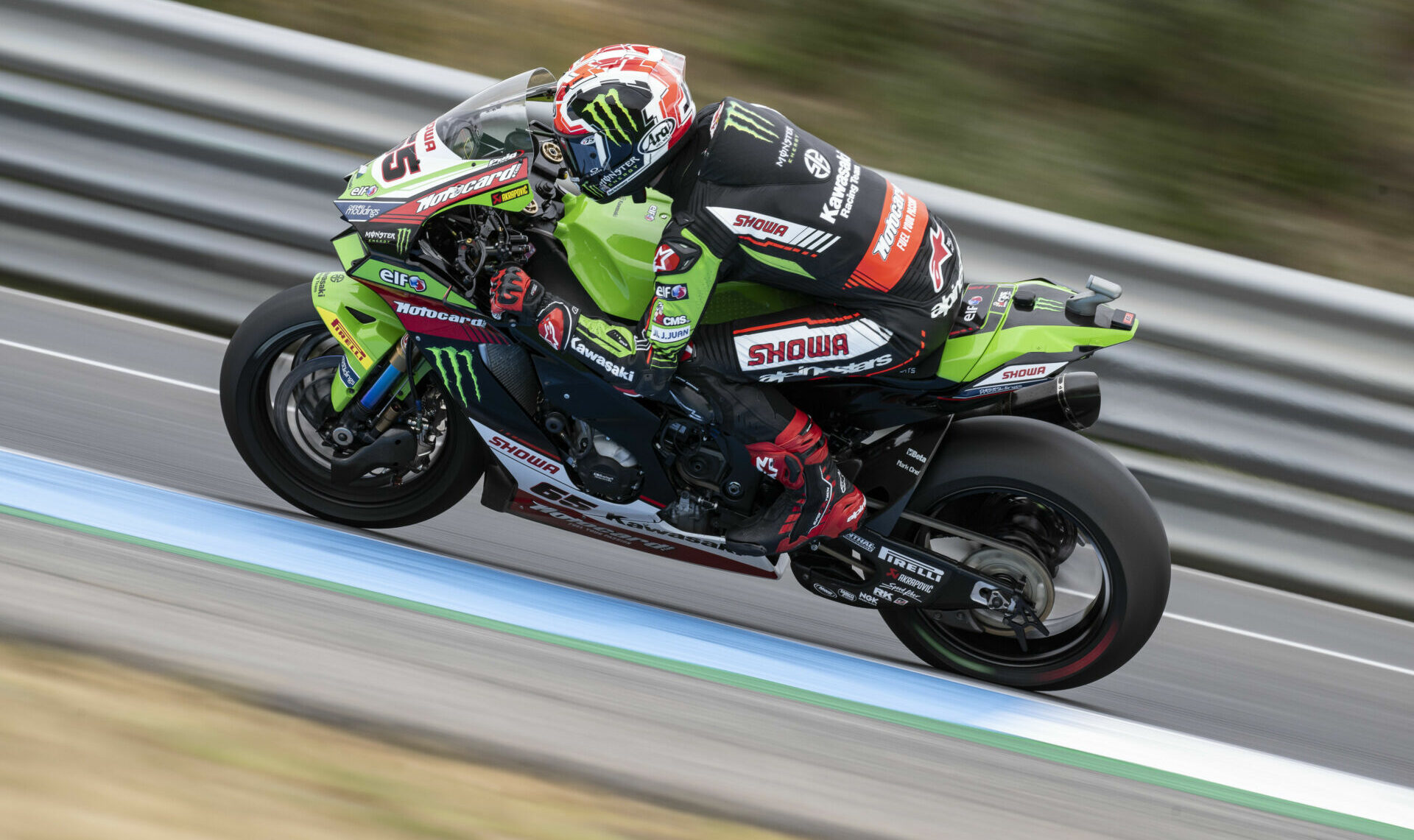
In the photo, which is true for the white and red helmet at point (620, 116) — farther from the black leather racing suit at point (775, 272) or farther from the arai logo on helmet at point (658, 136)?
the black leather racing suit at point (775, 272)

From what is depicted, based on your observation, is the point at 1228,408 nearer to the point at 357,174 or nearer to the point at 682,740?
the point at 682,740

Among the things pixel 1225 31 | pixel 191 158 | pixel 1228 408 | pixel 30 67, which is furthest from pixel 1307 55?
pixel 30 67

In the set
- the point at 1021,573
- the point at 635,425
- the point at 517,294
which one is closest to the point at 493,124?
the point at 517,294

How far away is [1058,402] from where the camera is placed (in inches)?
163

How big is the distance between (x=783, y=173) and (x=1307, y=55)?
15.5 ft

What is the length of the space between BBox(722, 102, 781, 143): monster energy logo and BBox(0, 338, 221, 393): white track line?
3007mm

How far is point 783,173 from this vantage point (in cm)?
371

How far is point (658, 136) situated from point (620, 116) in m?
0.14

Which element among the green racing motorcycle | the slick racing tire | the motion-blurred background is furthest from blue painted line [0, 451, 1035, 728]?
the motion-blurred background

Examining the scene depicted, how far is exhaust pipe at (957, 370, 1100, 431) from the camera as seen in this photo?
162 inches

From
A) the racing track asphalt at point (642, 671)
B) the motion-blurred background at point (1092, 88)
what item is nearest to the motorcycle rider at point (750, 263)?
the racing track asphalt at point (642, 671)

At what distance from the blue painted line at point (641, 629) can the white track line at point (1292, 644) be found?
1.21m

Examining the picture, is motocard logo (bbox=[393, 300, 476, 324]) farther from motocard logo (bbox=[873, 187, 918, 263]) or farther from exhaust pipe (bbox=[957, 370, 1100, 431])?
exhaust pipe (bbox=[957, 370, 1100, 431])

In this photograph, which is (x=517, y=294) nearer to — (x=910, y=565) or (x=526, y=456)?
(x=526, y=456)
